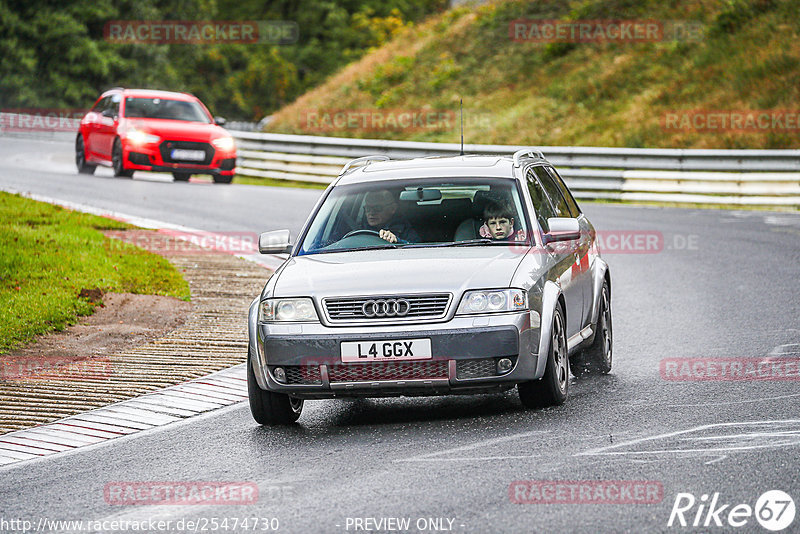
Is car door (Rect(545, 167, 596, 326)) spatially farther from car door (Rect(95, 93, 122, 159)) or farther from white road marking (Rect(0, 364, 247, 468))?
car door (Rect(95, 93, 122, 159))

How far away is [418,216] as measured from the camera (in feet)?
29.2

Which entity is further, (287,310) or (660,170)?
(660,170)

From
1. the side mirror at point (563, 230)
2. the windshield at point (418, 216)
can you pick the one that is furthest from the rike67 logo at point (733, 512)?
the windshield at point (418, 216)

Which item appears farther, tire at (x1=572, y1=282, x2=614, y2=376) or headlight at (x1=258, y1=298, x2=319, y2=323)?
tire at (x1=572, y1=282, x2=614, y2=376)

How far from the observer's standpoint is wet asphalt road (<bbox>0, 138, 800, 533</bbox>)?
588 centimetres

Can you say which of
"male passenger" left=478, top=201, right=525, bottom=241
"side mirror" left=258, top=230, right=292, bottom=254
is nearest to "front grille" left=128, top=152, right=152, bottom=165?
"side mirror" left=258, top=230, right=292, bottom=254

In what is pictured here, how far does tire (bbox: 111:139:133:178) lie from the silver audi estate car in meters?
17.9

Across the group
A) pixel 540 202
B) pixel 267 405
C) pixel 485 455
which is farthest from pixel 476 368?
pixel 540 202

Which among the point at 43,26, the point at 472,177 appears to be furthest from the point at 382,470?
the point at 43,26

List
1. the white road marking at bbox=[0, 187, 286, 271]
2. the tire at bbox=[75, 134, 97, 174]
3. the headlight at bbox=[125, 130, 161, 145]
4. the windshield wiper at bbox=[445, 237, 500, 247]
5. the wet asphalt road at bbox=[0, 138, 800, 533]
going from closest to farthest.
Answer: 1. the wet asphalt road at bbox=[0, 138, 800, 533]
2. the windshield wiper at bbox=[445, 237, 500, 247]
3. the white road marking at bbox=[0, 187, 286, 271]
4. the headlight at bbox=[125, 130, 161, 145]
5. the tire at bbox=[75, 134, 97, 174]

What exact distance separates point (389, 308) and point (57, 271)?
22.2 ft

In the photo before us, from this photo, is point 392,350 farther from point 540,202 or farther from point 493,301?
point 540,202

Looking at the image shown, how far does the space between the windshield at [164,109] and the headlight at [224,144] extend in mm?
752

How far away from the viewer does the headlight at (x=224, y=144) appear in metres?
26.5
